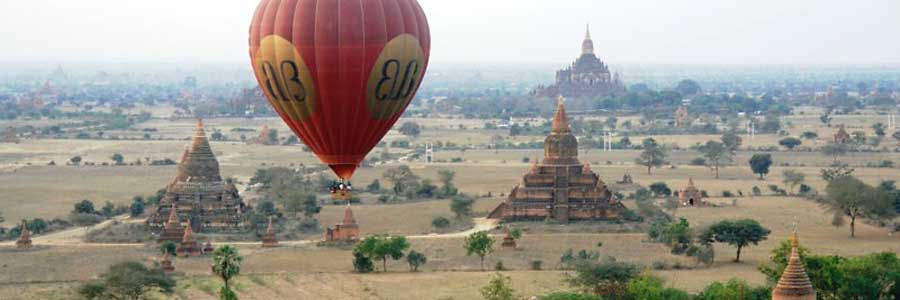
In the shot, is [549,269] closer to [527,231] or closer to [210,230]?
[527,231]

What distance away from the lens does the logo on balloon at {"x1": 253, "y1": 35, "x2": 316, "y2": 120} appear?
2800cm

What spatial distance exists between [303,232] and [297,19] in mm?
21103

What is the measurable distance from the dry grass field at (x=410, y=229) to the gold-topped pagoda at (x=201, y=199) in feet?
9.55

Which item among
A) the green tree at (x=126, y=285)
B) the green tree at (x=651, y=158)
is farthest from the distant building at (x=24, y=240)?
the green tree at (x=651, y=158)

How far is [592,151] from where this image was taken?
81.6 m

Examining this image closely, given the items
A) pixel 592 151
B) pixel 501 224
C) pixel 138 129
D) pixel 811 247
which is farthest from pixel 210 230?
pixel 138 129

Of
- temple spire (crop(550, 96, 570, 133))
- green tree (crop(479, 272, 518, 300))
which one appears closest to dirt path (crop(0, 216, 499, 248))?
temple spire (crop(550, 96, 570, 133))

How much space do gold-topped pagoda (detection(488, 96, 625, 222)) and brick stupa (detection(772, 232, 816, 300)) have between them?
69.3ft

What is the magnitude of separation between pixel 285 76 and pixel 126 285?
331 inches

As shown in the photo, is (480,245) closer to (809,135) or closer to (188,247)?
(188,247)

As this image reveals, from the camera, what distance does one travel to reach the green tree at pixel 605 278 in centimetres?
3422

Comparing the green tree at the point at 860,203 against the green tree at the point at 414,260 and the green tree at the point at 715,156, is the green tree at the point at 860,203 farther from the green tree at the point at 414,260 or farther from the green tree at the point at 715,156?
the green tree at the point at 715,156

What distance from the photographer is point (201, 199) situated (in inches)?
1905

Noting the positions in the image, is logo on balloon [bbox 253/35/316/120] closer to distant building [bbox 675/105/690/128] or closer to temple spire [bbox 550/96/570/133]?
temple spire [bbox 550/96/570/133]
